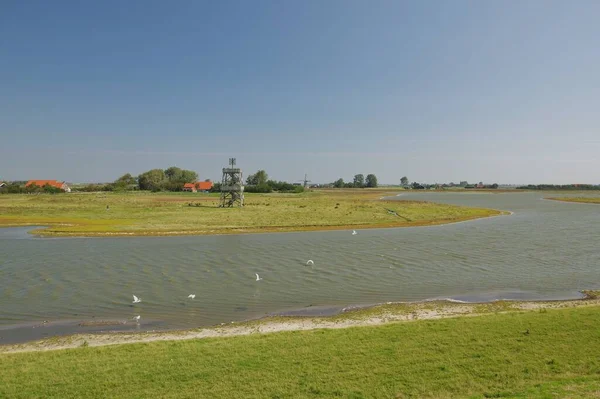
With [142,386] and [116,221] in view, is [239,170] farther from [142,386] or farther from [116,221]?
[142,386]

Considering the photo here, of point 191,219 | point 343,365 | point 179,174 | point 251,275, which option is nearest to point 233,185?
point 191,219

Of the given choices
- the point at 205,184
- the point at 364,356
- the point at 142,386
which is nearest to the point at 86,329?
the point at 142,386

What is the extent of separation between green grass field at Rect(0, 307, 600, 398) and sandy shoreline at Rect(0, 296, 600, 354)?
3.95ft

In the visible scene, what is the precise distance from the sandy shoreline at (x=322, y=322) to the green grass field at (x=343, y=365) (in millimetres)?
1205

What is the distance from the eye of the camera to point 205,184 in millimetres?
146375

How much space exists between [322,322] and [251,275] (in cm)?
845

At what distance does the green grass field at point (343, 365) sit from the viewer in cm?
782

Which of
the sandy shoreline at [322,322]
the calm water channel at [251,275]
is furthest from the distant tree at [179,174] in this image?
the sandy shoreline at [322,322]

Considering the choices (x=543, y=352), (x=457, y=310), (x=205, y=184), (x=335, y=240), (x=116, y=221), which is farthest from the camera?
(x=205, y=184)

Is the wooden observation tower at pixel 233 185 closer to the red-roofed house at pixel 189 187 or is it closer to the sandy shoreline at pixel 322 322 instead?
the sandy shoreline at pixel 322 322

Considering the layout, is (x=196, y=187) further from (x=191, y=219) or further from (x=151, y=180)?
(x=191, y=219)

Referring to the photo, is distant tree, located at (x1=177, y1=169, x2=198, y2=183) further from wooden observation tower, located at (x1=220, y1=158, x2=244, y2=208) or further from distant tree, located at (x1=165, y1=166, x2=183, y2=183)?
wooden observation tower, located at (x1=220, y1=158, x2=244, y2=208)

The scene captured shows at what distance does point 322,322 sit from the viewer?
13195mm

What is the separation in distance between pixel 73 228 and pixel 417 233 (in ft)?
106
